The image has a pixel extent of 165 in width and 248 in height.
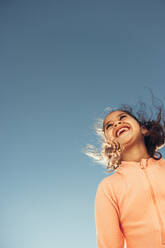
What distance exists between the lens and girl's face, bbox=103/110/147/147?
1441mm

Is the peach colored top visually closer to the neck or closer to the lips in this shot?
the neck

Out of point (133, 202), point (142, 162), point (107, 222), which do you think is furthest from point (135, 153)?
point (107, 222)

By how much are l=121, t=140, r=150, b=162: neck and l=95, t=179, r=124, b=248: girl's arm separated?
13.6 inches

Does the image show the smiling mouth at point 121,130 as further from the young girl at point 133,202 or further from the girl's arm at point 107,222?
the girl's arm at point 107,222

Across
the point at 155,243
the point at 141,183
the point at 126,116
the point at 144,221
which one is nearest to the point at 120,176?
the point at 141,183

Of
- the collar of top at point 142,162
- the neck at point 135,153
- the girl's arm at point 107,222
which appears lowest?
the girl's arm at point 107,222

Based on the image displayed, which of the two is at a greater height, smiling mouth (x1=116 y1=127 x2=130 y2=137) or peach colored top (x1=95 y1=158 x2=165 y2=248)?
smiling mouth (x1=116 y1=127 x2=130 y2=137)

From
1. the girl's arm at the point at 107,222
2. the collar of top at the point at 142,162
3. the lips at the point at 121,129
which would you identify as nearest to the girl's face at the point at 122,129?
the lips at the point at 121,129

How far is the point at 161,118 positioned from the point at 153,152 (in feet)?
1.71

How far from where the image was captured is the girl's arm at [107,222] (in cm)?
100

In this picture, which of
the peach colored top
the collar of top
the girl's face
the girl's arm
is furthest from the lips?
the girl's arm

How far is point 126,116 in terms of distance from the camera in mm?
1656

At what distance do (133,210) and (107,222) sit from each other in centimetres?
16

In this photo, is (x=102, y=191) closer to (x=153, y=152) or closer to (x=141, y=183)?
(x=141, y=183)
